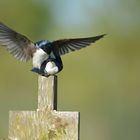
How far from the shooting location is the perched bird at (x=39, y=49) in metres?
1.97

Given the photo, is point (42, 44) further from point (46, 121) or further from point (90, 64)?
point (90, 64)

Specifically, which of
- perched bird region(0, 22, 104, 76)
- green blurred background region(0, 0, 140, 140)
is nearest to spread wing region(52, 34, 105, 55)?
perched bird region(0, 22, 104, 76)

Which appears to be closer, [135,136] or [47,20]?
[135,136]

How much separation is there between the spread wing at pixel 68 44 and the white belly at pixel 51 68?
0.04 m

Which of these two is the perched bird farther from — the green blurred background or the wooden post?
the green blurred background

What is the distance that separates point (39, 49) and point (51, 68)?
2.3 inches

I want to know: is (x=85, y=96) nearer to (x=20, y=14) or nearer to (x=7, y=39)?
(x=20, y=14)

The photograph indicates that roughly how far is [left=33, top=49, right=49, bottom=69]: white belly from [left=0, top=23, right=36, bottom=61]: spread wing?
17 mm

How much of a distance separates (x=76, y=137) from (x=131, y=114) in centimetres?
539

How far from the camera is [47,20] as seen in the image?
832 cm

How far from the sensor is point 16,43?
2031 mm

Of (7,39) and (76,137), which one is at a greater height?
(7,39)

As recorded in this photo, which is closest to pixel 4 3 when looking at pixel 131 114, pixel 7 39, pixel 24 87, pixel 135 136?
pixel 24 87

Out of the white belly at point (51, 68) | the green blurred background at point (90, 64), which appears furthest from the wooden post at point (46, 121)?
the green blurred background at point (90, 64)
